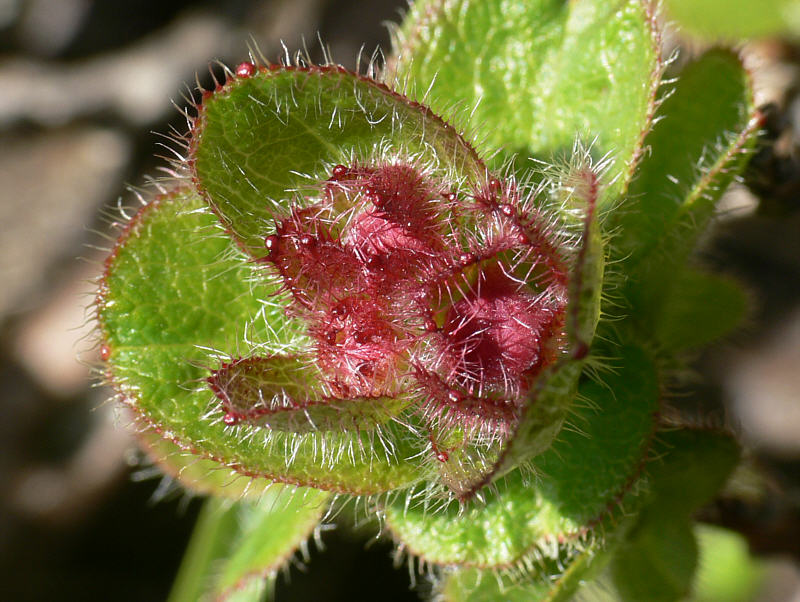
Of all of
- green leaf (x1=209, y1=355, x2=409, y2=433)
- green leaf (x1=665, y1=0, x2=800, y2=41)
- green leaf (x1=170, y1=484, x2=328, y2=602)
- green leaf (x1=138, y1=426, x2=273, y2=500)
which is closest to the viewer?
green leaf (x1=209, y1=355, x2=409, y2=433)

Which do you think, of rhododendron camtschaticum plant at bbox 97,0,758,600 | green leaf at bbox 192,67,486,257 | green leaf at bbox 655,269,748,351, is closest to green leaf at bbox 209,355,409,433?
rhododendron camtschaticum plant at bbox 97,0,758,600

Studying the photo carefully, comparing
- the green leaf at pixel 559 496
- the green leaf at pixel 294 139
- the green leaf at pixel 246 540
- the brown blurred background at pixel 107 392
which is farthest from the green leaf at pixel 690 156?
the brown blurred background at pixel 107 392

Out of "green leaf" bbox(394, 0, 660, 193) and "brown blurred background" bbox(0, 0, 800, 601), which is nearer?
"green leaf" bbox(394, 0, 660, 193)

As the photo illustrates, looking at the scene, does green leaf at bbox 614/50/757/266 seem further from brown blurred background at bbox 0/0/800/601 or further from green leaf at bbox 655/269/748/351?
brown blurred background at bbox 0/0/800/601

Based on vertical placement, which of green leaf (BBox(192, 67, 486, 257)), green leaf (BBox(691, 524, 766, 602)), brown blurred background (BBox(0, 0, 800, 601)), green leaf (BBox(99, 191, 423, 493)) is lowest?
green leaf (BBox(691, 524, 766, 602))

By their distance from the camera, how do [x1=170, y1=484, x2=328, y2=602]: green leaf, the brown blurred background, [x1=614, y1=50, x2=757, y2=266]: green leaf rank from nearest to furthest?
[x1=614, y1=50, x2=757, y2=266]: green leaf < [x1=170, y1=484, x2=328, y2=602]: green leaf < the brown blurred background

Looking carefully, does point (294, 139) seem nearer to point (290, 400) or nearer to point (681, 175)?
point (290, 400)

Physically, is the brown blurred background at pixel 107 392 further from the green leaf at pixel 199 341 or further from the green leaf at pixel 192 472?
the green leaf at pixel 199 341
